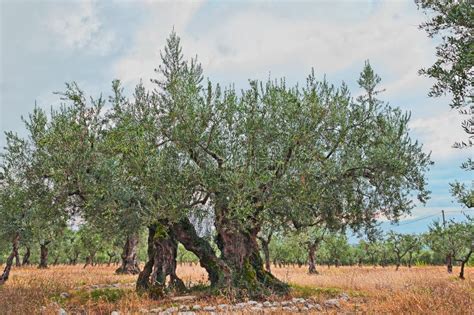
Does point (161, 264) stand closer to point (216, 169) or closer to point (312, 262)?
point (216, 169)

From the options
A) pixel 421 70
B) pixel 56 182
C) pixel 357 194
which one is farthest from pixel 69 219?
pixel 421 70

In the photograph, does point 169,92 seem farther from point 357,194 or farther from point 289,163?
point 357,194

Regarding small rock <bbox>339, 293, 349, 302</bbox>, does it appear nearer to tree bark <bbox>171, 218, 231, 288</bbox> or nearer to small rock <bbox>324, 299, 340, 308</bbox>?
small rock <bbox>324, 299, 340, 308</bbox>

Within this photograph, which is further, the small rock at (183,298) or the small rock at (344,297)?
the small rock at (344,297)

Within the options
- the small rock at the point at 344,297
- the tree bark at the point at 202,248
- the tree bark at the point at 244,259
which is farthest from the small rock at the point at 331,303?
the tree bark at the point at 202,248

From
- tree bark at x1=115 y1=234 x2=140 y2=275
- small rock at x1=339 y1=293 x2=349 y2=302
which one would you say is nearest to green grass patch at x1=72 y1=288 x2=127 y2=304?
small rock at x1=339 y1=293 x2=349 y2=302

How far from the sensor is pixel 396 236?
201 feet

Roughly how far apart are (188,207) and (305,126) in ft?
18.7

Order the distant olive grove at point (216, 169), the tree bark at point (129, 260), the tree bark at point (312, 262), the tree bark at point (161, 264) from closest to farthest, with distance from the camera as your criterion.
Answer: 1. the distant olive grove at point (216, 169)
2. the tree bark at point (161, 264)
3. the tree bark at point (129, 260)
4. the tree bark at point (312, 262)

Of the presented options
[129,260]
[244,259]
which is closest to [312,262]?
[129,260]

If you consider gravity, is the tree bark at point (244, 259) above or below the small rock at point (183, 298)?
above

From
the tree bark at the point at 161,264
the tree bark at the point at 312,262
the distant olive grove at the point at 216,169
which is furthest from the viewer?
the tree bark at the point at 312,262

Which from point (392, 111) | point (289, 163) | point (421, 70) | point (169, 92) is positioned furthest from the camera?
point (392, 111)

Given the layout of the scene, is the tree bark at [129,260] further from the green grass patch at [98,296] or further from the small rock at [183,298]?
the small rock at [183,298]
